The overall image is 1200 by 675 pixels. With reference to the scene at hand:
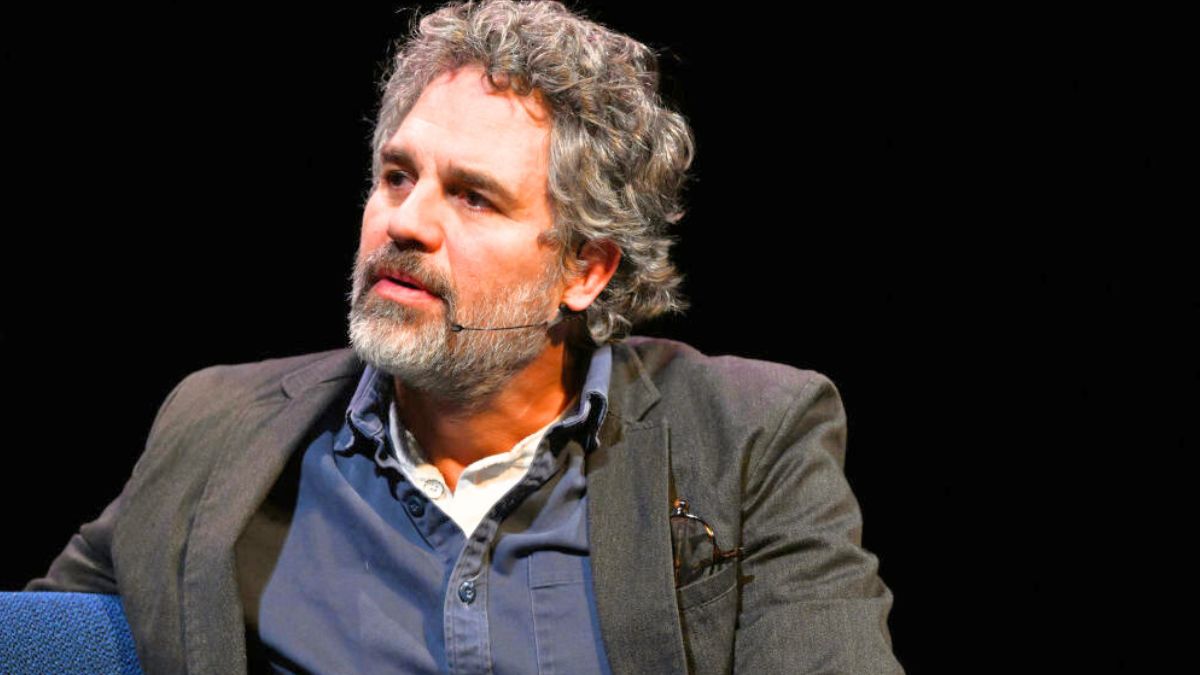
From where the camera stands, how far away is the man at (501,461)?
1.89m

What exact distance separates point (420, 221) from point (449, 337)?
190 mm

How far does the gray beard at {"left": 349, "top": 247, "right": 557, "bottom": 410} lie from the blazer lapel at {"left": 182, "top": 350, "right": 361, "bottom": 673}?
163mm

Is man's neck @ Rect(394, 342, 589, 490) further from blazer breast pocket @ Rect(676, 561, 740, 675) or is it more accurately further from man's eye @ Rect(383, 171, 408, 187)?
blazer breast pocket @ Rect(676, 561, 740, 675)

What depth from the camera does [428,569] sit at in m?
1.98

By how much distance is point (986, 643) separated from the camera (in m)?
2.57

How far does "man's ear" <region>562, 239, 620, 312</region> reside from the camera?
2.23 m

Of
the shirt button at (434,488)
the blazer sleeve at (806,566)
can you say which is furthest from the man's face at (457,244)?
the blazer sleeve at (806,566)

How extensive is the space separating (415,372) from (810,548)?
0.68m

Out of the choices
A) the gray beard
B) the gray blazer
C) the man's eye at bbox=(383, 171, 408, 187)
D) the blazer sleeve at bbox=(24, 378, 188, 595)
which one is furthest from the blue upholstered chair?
the man's eye at bbox=(383, 171, 408, 187)

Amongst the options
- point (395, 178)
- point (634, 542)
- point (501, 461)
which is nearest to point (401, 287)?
point (395, 178)

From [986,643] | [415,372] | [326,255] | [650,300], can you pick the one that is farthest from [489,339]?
[986,643]

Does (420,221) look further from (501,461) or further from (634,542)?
(634,542)

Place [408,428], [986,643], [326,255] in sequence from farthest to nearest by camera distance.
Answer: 1. [326,255]
2. [986,643]
3. [408,428]

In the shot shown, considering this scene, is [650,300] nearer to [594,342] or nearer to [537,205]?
[594,342]
